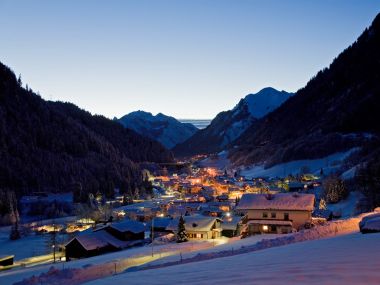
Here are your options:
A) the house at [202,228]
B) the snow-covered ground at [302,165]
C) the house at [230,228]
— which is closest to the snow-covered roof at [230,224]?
the house at [230,228]

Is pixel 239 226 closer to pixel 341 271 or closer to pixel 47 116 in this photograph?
pixel 341 271

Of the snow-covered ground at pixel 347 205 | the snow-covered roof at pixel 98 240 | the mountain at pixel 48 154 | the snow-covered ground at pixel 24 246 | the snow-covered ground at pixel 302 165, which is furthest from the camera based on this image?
the snow-covered ground at pixel 302 165

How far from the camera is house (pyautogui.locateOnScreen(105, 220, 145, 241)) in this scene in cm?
4662

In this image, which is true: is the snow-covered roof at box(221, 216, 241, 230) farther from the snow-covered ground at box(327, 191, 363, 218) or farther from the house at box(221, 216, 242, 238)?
the snow-covered ground at box(327, 191, 363, 218)

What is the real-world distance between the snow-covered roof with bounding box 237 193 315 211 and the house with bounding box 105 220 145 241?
12241mm

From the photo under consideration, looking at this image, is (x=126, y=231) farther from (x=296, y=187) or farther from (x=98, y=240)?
(x=296, y=187)

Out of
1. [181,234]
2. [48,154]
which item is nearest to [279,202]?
[181,234]

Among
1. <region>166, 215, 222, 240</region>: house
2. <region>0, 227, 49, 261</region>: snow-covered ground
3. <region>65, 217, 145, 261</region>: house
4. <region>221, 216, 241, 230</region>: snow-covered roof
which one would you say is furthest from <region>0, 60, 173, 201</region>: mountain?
<region>166, 215, 222, 240</region>: house

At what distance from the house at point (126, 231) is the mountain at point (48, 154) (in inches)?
2451

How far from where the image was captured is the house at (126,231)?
46.6m

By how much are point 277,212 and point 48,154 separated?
10999 cm

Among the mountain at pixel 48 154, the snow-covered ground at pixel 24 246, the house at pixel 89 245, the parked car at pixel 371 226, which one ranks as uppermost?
the mountain at pixel 48 154

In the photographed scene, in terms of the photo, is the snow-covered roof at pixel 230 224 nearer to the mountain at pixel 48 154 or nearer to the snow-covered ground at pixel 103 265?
the snow-covered ground at pixel 103 265

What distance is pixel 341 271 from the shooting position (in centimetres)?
737
